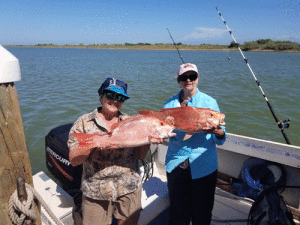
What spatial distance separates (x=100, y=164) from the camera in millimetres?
2137

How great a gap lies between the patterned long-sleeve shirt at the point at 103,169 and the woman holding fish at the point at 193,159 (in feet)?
2.33

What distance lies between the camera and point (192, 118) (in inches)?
95.5

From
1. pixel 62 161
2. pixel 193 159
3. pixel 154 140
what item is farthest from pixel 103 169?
pixel 62 161

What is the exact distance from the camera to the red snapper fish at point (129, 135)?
2004 millimetres

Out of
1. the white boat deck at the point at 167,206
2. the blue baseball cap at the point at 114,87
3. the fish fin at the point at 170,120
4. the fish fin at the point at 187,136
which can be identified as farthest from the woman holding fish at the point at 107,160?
the white boat deck at the point at 167,206

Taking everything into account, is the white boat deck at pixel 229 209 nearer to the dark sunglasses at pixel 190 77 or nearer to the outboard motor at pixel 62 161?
the dark sunglasses at pixel 190 77

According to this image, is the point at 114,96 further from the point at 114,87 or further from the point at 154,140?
the point at 154,140

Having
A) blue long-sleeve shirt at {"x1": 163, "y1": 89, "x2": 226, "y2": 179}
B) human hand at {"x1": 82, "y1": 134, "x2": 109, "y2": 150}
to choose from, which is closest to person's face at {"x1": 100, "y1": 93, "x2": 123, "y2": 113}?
human hand at {"x1": 82, "y1": 134, "x2": 109, "y2": 150}

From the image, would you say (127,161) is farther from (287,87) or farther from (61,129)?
(287,87)

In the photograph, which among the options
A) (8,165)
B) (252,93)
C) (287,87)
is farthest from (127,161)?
(287,87)

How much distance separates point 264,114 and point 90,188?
9.77 m

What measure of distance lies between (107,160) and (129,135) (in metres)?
0.37

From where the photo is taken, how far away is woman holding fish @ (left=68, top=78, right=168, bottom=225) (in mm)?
2037

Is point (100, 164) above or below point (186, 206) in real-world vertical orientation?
above
